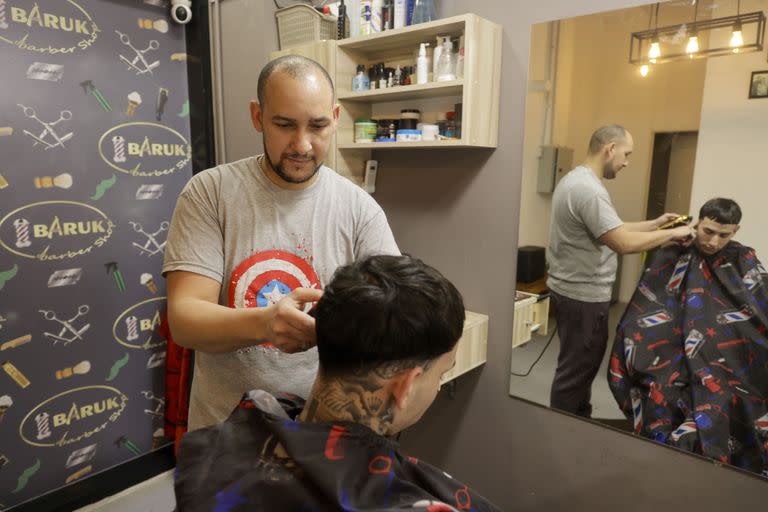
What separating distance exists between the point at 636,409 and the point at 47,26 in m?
2.67

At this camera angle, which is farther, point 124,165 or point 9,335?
point 124,165

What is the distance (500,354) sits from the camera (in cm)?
200

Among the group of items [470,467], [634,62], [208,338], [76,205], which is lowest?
[470,467]

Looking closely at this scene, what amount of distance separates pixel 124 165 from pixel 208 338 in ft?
5.25

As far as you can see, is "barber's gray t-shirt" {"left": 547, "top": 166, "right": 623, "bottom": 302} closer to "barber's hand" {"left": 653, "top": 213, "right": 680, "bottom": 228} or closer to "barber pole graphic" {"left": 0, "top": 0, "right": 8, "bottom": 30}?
"barber's hand" {"left": 653, "top": 213, "right": 680, "bottom": 228}

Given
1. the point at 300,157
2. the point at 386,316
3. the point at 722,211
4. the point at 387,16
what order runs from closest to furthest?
1. the point at 386,316
2. the point at 300,157
3. the point at 722,211
4. the point at 387,16

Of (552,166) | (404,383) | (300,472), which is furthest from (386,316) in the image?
(552,166)

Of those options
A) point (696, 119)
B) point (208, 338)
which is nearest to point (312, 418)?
point (208, 338)

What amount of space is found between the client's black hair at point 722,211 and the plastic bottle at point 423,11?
1116 millimetres

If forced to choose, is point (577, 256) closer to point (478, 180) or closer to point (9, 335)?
point (478, 180)

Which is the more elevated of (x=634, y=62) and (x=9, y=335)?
(x=634, y=62)

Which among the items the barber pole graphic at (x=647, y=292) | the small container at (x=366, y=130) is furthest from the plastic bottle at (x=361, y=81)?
the barber pole graphic at (x=647, y=292)

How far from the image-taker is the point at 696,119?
4.89 feet

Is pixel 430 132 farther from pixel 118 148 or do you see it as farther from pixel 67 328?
pixel 67 328
